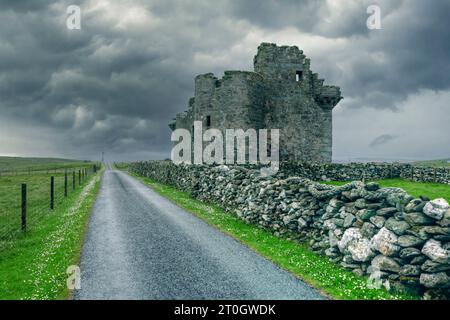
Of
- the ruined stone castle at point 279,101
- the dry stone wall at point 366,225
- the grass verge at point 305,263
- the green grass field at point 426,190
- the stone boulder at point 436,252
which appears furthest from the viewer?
the ruined stone castle at point 279,101

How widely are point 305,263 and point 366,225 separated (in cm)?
200

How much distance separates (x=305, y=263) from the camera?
9.52m

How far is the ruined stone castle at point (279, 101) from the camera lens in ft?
106

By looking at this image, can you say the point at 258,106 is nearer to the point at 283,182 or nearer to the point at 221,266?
the point at 283,182

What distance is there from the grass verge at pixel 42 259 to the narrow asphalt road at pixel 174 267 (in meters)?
0.50

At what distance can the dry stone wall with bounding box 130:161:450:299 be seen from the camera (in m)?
7.18

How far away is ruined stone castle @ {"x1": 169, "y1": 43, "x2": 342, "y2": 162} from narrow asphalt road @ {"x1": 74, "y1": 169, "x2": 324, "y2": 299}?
19.3 metres

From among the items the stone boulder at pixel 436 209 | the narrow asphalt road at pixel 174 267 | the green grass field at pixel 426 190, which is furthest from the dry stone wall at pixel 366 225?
the green grass field at pixel 426 190

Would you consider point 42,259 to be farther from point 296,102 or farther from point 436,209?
point 296,102

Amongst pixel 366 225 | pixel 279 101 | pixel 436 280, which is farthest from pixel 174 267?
pixel 279 101

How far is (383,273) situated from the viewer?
792 cm

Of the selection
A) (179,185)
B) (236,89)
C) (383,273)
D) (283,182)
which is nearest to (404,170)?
(236,89)

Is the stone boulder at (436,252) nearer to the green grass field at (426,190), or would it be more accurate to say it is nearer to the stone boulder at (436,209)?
the stone boulder at (436,209)
